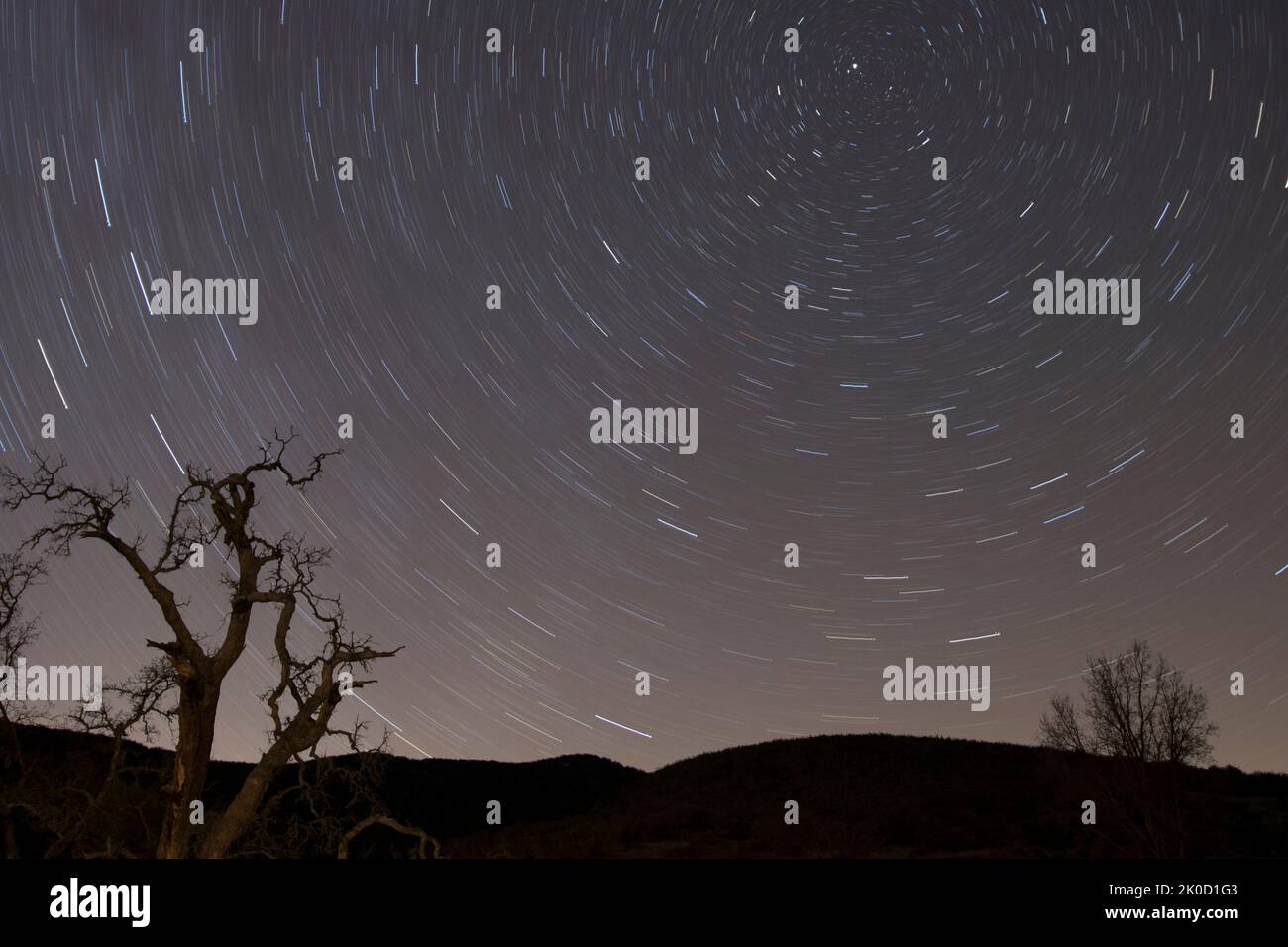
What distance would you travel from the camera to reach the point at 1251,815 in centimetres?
4447

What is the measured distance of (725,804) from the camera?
6025 cm

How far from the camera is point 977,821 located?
157 ft

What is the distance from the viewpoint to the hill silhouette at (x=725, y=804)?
2298cm

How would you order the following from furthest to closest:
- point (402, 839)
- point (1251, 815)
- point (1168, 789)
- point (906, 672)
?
point (402, 839), point (1251, 815), point (1168, 789), point (906, 672)

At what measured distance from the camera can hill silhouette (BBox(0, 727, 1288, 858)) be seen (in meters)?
23.0
